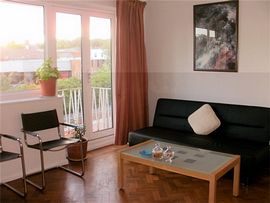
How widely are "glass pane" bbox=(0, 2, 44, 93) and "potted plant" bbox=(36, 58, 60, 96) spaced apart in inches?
7.6

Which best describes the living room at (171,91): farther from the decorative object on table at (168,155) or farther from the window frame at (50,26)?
the decorative object on table at (168,155)

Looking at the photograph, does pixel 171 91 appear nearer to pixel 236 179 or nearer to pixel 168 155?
pixel 168 155

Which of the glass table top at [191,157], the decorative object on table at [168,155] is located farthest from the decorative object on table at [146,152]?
the decorative object on table at [168,155]

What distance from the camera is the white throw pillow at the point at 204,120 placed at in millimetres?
3928

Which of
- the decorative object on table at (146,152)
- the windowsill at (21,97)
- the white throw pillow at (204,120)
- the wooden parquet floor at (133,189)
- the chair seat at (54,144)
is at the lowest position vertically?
the wooden parquet floor at (133,189)

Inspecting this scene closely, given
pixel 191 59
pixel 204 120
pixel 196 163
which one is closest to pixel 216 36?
pixel 191 59

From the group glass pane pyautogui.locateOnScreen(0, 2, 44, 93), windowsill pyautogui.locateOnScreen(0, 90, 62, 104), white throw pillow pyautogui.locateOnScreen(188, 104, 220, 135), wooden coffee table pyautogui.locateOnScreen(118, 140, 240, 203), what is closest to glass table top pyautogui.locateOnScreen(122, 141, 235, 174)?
wooden coffee table pyautogui.locateOnScreen(118, 140, 240, 203)

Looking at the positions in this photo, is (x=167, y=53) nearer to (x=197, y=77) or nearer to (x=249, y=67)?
(x=197, y=77)

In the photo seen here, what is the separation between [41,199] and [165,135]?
171 centimetres

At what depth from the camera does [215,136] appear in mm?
3920

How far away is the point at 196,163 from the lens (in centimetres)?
284

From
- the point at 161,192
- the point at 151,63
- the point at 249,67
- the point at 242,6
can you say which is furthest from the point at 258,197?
the point at 151,63

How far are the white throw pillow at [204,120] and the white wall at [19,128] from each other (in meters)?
1.73

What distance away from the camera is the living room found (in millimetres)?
3082
